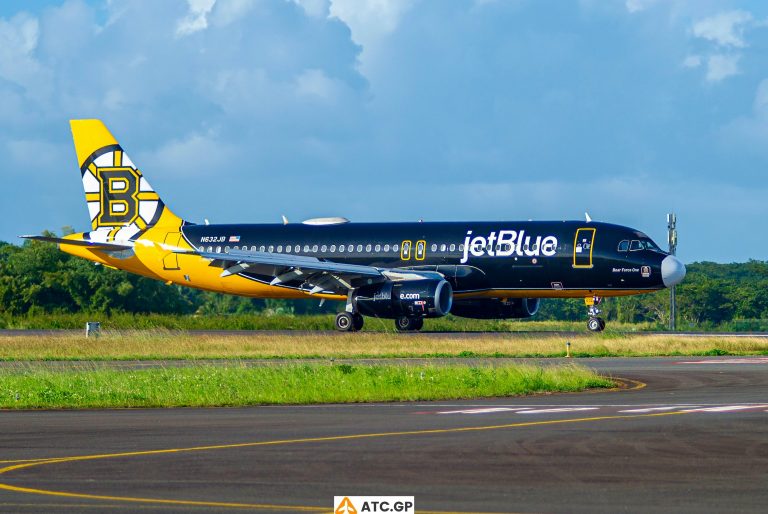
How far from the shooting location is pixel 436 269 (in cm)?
5578

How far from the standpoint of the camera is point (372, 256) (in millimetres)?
57844

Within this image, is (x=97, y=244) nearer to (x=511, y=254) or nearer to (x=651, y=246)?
(x=511, y=254)

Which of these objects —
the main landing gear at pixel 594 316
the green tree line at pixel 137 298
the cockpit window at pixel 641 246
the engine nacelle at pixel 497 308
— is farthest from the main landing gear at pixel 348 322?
the green tree line at pixel 137 298

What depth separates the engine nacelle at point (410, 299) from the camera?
171 ft

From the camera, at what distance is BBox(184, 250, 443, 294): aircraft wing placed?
54.6m

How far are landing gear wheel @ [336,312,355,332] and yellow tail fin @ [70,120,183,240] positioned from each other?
11696 millimetres

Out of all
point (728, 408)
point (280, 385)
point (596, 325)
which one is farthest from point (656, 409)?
point (596, 325)

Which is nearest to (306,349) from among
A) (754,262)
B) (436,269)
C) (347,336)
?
(347,336)

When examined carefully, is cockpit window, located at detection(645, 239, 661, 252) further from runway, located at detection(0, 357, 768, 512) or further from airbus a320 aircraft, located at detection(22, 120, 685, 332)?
runway, located at detection(0, 357, 768, 512)

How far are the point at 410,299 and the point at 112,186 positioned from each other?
19837 millimetres

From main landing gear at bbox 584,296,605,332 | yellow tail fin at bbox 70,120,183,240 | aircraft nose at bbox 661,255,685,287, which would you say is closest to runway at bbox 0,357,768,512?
aircraft nose at bbox 661,255,685,287

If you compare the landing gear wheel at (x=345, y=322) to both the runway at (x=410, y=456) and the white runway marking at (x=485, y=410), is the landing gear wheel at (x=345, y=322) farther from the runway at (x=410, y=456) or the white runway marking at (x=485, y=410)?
the white runway marking at (x=485, y=410)

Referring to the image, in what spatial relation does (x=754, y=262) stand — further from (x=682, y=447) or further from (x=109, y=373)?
(x=682, y=447)

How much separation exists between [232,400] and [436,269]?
2979 centimetres
